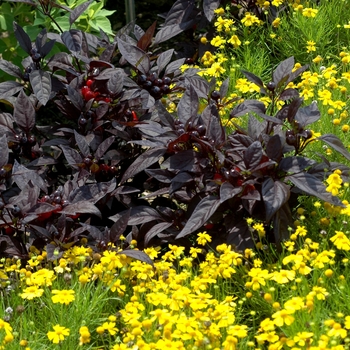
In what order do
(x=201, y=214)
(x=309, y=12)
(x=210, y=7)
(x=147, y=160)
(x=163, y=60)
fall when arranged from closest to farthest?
(x=201, y=214) < (x=147, y=160) < (x=163, y=60) < (x=309, y=12) < (x=210, y=7)

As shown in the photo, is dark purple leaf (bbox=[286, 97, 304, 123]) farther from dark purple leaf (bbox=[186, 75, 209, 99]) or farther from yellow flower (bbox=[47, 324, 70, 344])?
yellow flower (bbox=[47, 324, 70, 344])

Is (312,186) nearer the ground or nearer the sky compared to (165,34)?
nearer the ground

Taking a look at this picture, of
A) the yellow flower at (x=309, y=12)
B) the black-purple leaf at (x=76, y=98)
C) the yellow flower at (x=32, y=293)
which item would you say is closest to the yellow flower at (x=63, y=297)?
the yellow flower at (x=32, y=293)

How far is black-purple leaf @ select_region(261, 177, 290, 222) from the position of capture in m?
2.72

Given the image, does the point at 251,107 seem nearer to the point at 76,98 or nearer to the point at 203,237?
the point at 203,237

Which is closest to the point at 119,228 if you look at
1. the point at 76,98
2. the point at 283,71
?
the point at 76,98

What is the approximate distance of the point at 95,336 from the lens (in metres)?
2.62

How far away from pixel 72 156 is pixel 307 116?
98 centimetres

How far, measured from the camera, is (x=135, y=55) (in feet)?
10.9

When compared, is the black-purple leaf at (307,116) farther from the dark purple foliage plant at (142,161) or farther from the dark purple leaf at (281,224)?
the dark purple leaf at (281,224)

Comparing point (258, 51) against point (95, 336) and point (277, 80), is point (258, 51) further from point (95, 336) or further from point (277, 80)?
point (95, 336)

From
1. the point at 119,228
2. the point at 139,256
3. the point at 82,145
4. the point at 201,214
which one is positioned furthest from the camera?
the point at 82,145

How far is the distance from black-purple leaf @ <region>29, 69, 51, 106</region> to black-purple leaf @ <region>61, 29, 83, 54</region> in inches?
9.1

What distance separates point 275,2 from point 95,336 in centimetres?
246
